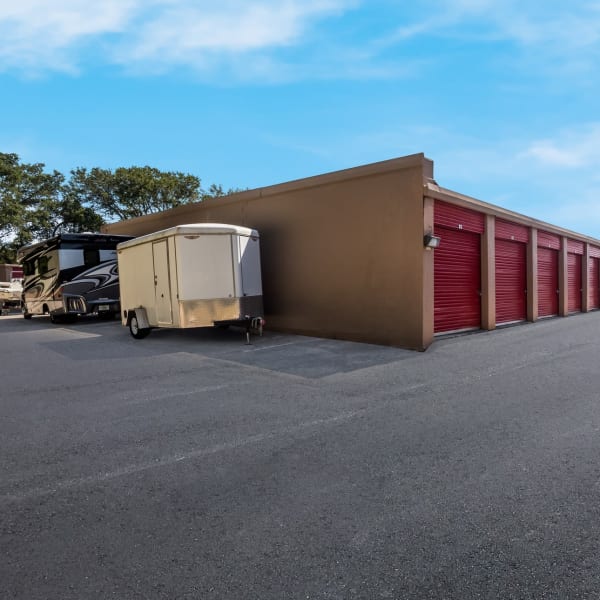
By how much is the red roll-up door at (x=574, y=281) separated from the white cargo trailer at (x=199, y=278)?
15592 millimetres

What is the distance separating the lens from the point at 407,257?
10477 mm

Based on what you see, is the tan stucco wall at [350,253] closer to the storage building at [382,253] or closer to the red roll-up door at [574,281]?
the storage building at [382,253]

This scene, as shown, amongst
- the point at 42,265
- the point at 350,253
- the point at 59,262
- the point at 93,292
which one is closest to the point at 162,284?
the point at 350,253

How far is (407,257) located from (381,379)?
13.0ft

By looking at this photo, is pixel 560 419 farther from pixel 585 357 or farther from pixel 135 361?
pixel 135 361

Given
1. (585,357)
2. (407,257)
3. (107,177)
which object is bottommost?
(585,357)

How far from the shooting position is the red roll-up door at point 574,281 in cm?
2089

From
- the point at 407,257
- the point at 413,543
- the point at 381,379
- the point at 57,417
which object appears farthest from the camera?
the point at 407,257

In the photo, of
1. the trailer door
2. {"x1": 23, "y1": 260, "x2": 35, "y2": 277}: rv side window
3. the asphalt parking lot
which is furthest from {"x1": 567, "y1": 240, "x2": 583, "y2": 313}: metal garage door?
{"x1": 23, "y1": 260, "x2": 35, "y2": 277}: rv side window

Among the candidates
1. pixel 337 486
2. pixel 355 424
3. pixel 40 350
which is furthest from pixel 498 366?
pixel 40 350

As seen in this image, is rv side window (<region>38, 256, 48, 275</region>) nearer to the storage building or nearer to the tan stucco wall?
the storage building

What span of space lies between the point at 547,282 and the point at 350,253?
440 inches

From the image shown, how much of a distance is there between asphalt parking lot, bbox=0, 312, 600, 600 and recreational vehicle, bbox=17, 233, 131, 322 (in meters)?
9.70

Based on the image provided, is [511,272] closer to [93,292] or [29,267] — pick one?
[93,292]
